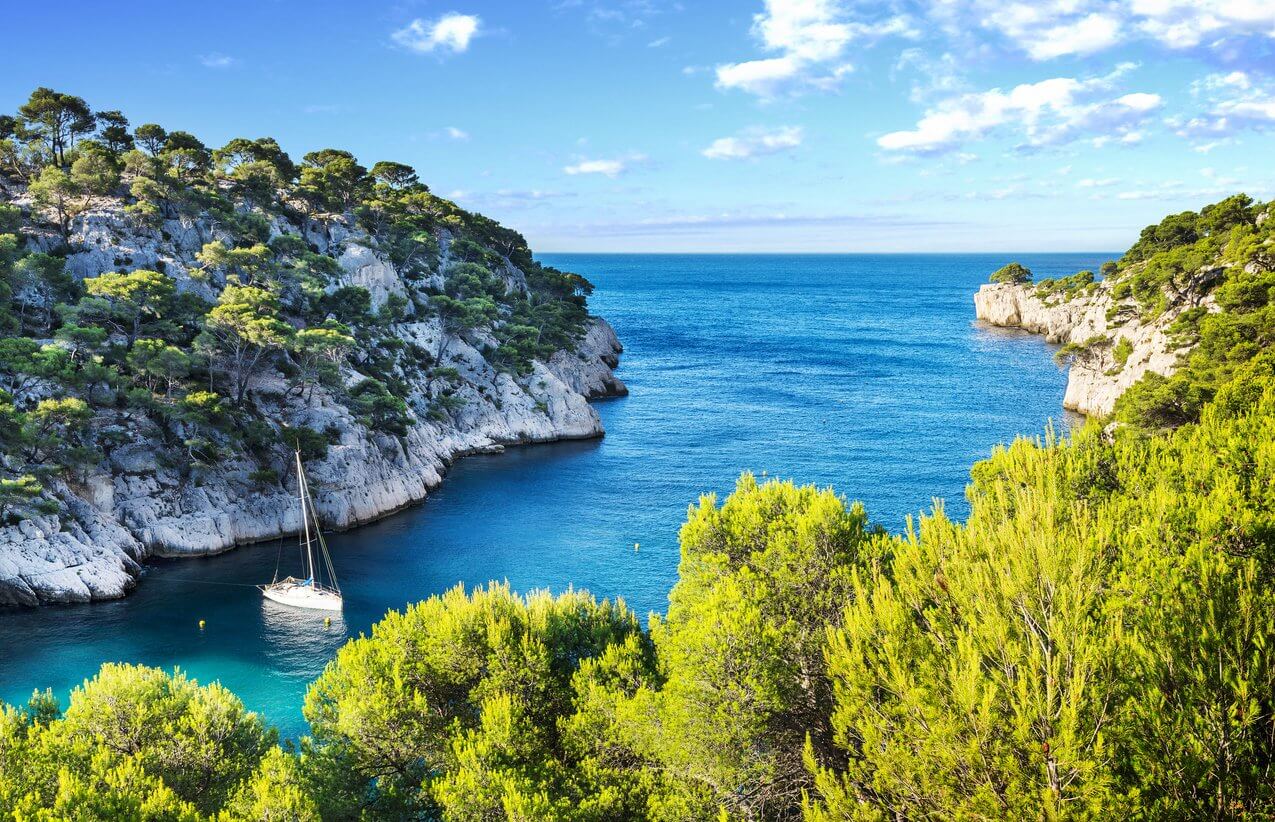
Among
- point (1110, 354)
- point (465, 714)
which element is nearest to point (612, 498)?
point (465, 714)

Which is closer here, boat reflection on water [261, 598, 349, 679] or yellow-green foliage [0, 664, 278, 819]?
yellow-green foliage [0, 664, 278, 819]

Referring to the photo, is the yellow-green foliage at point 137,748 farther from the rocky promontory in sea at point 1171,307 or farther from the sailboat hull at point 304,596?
the rocky promontory in sea at point 1171,307

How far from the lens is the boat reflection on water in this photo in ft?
118

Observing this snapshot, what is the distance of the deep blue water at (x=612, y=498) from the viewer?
121ft

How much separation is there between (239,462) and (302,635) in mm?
16683

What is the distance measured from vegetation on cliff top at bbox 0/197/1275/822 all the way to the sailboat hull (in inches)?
759

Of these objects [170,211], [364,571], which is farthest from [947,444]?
[170,211]

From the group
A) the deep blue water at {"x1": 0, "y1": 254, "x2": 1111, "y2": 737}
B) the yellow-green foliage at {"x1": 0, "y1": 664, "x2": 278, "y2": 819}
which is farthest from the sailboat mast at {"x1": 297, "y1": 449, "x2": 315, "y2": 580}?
the yellow-green foliage at {"x1": 0, "y1": 664, "x2": 278, "y2": 819}

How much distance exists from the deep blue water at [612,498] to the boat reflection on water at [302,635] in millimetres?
104

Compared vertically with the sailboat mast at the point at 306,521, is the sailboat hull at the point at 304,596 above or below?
below

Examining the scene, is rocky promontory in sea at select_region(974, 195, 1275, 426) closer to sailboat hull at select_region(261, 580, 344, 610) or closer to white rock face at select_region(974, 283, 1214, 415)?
white rock face at select_region(974, 283, 1214, 415)

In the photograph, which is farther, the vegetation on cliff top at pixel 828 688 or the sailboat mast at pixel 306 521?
the sailboat mast at pixel 306 521

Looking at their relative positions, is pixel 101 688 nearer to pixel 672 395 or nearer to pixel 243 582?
pixel 243 582

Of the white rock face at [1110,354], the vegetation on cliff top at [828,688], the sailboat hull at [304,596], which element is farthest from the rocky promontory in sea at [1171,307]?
the sailboat hull at [304,596]
